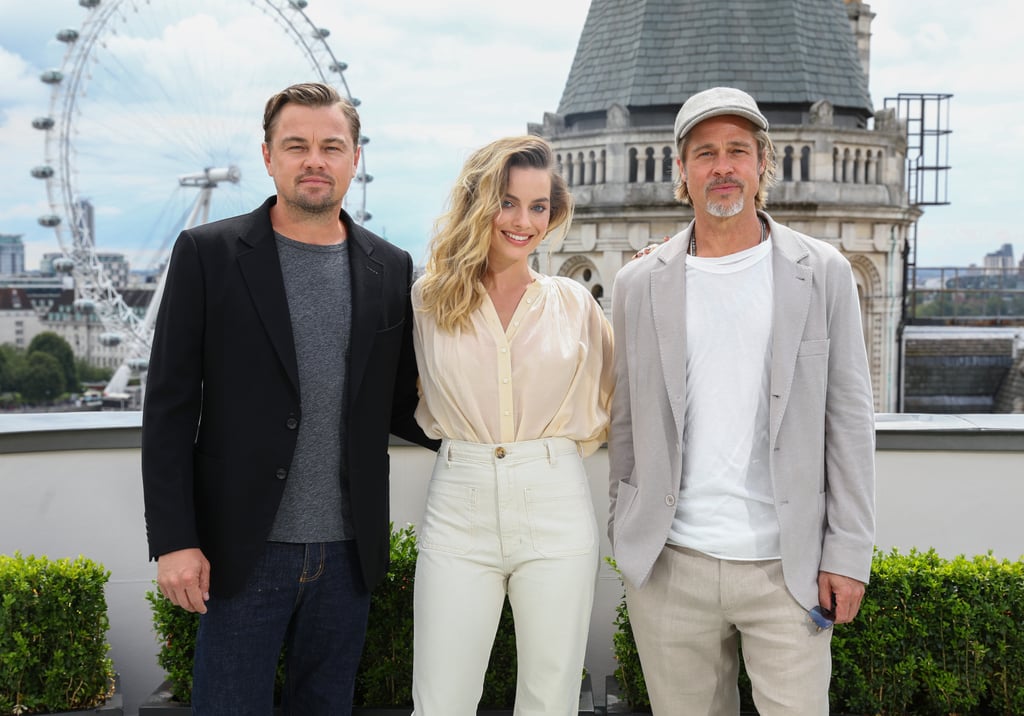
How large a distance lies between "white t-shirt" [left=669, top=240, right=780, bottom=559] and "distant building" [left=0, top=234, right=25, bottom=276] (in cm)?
10991

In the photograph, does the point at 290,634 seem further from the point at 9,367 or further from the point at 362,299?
the point at 9,367

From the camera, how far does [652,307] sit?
3180 millimetres

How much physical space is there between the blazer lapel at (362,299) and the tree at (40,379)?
287 feet

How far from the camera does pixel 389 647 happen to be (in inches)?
165

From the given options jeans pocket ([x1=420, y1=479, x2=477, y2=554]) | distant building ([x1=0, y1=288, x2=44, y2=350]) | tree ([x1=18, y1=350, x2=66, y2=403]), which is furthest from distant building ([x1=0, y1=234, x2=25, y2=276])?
jeans pocket ([x1=420, y1=479, x2=477, y2=554])

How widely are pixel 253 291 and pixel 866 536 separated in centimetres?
196

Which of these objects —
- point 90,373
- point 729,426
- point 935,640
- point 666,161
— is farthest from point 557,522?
point 90,373

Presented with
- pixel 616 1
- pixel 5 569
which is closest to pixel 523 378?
pixel 5 569

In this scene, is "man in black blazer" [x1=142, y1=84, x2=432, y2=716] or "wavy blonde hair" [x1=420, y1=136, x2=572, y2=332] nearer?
"man in black blazer" [x1=142, y1=84, x2=432, y2=716]

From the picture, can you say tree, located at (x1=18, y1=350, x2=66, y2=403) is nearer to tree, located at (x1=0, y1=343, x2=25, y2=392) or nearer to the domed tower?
tree, located at (x1=0, y1=343, x2=25, y2=392)

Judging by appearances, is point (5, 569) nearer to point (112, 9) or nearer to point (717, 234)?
point (717, 234)

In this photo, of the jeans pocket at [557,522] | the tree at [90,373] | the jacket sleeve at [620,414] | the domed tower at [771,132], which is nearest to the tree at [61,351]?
the tree at [90,373]

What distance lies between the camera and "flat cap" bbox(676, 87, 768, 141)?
3.12 m

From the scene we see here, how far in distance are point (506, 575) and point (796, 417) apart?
3.28ft
